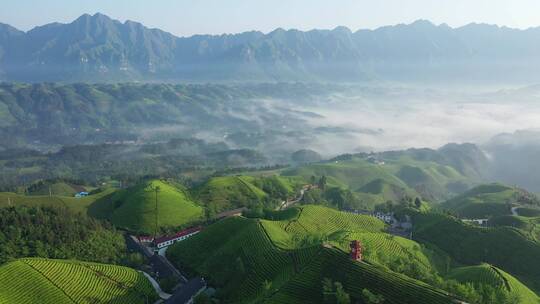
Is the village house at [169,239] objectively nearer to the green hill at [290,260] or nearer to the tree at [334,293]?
the green hill at [290,260]

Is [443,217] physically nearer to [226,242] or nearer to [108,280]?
[226,242]

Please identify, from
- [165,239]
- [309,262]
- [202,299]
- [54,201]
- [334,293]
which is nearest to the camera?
[334,293]

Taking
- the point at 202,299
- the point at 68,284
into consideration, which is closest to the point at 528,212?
the point at 202,299

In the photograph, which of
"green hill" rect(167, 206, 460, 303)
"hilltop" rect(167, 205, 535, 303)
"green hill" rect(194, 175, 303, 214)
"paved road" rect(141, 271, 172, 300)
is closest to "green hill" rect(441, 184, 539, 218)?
"hilltop" rect(167, 205, 535, 303)

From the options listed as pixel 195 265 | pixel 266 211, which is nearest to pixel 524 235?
pixel 266 211

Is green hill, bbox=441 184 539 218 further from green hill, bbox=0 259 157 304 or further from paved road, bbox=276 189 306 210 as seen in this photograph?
green hill, bbox=0 259 157 304

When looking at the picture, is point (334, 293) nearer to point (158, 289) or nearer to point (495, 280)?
point (495, 280)
